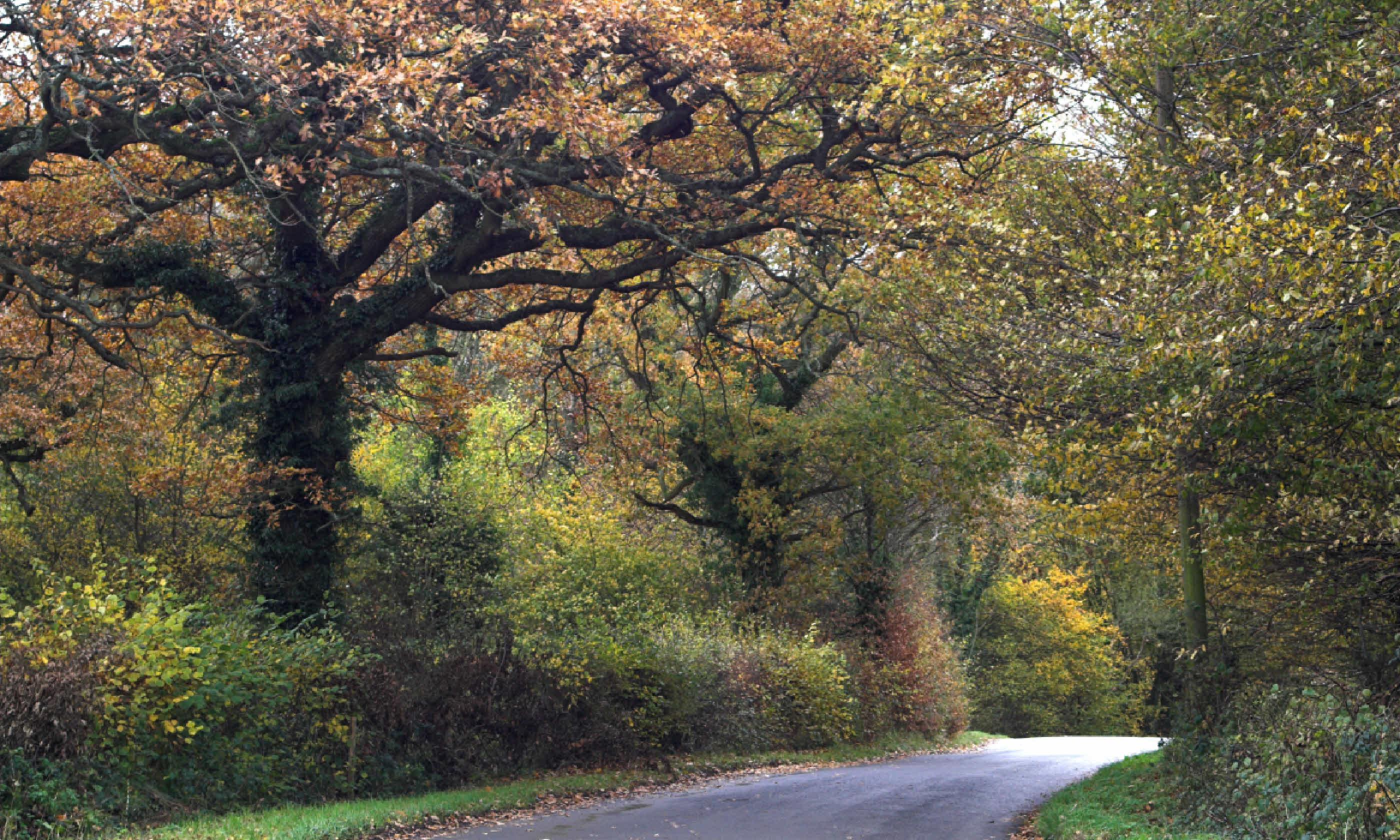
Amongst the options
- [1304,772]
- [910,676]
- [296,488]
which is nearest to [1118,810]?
[1304,772]

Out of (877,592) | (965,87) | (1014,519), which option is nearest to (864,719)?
(877,592)

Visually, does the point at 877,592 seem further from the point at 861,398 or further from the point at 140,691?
the point at 140,691

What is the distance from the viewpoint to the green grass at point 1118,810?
10652 mm

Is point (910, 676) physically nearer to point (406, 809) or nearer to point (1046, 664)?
point (1046, 664)

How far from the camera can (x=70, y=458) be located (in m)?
20.3

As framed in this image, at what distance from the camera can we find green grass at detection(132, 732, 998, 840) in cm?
980

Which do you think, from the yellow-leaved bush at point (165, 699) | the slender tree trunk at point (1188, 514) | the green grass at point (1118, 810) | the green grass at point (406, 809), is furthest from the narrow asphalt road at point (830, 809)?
the slender tree trunk at point (1188, 514)

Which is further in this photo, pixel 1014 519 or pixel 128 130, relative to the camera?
pixel 1014 519

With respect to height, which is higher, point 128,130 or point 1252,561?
point 128,130

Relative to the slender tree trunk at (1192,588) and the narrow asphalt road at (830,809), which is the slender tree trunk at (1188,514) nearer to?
the slender tree trunk at (1192,588)

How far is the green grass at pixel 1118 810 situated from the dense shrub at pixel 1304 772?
47 centimetres

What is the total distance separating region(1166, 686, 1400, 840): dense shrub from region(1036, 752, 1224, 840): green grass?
465 mm

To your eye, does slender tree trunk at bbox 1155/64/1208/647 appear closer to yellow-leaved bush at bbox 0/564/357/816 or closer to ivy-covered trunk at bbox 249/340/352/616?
yellow-leaved bush at bbox 0/564/357/816

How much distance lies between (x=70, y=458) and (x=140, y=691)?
37.5 ft
